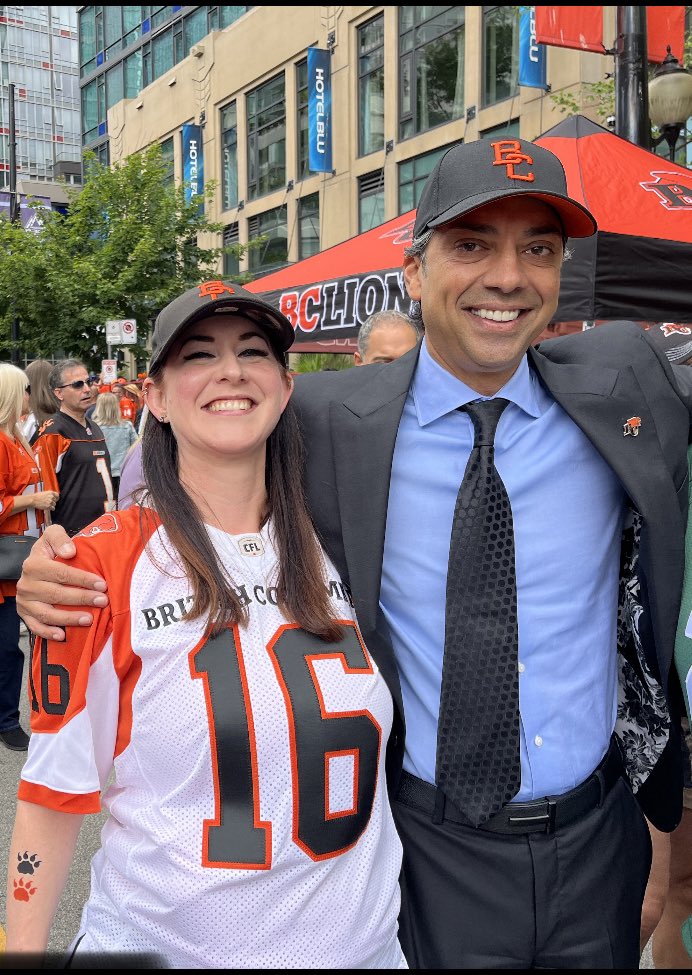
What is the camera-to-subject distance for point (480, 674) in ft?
6.42

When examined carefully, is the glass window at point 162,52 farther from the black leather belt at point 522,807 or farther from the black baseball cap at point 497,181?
the black leather belt at point 522,807

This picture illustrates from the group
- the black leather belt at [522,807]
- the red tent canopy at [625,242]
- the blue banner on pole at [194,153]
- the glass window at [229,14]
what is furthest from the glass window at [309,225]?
the black leather belt at [522,807]

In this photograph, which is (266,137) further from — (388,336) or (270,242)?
(388,336)

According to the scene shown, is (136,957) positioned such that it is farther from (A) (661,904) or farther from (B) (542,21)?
(B) (542,21)

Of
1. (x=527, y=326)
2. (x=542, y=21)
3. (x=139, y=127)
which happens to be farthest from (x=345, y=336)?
(x=139, y=127)

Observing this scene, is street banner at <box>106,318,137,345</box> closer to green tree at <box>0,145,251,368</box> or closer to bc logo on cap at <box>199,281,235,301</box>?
green tree at <box>0,145,251,368</box>

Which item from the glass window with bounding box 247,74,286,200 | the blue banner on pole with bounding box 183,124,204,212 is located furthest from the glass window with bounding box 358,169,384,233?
the blue banner on pole with bounding box 183,124,204,212

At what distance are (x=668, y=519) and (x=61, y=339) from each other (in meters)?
20.0

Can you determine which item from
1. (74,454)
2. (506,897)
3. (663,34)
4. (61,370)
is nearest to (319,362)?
(61,370)

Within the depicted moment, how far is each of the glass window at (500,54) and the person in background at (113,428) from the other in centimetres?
1261

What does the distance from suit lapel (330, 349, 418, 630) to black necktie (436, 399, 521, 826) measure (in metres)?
0.18

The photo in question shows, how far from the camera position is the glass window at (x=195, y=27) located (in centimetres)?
3081

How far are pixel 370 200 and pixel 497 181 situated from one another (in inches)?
855

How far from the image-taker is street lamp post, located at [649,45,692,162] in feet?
22.7
